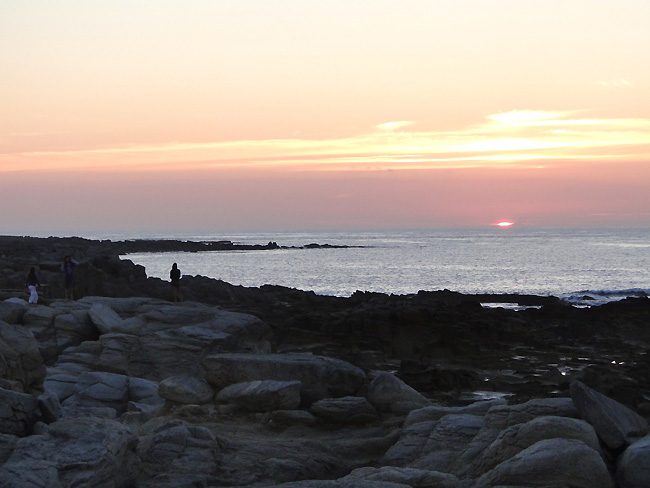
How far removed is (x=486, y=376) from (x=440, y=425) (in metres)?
13.2

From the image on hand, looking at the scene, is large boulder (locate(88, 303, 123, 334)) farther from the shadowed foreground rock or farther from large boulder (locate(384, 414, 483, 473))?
large boulder (locate(384, 414, 483, 473))

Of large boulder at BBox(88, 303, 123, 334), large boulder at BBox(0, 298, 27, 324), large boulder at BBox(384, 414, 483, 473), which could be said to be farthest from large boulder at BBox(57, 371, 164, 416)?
large boulder at BBox(384, 414, 483, 473)

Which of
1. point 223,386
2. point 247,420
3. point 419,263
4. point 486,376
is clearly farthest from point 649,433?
point 419,263

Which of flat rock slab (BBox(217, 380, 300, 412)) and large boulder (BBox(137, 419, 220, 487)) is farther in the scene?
flat rock slab (BBox(217, 380, 300, 412))

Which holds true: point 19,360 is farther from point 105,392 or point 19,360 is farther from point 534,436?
point 534,436

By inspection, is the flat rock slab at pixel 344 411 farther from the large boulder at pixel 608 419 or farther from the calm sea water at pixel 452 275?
the calm sea water at pixel 452 275

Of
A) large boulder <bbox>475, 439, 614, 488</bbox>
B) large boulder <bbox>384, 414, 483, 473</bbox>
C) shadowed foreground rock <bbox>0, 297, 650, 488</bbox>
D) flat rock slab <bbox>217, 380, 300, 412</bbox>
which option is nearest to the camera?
shadowed foreground rock <bbox>0, 297, 650, 488</bbox>

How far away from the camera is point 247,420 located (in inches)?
539

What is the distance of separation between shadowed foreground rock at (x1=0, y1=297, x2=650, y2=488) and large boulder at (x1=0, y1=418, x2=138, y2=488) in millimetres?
17

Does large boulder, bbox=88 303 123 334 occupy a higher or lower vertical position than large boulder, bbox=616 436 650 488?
higher

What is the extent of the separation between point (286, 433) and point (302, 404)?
1.20m

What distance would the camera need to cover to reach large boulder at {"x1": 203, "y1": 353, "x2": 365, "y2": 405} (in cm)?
1481

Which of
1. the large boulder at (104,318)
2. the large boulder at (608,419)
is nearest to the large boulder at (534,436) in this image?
the large boulder at (608,419)

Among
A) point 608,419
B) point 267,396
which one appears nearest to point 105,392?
point 267,396
